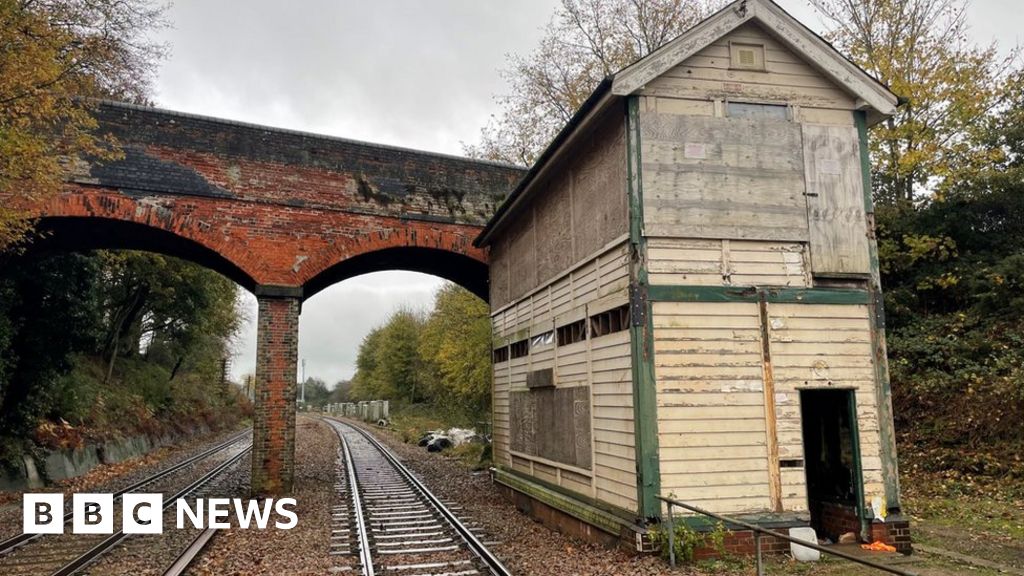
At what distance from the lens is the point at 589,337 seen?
355 inches

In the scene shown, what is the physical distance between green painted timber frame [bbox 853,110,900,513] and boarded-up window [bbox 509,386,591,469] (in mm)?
3530

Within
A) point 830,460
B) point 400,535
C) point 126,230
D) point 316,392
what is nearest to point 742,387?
point 830,460

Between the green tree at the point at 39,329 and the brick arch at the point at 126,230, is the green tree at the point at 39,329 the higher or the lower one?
the lower one

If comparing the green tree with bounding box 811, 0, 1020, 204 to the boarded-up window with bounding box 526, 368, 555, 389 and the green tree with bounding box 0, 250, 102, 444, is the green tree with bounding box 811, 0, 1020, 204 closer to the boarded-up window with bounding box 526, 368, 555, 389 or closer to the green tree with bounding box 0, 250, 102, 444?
the boarded-up window with bounding box 526, 368, 555, 389

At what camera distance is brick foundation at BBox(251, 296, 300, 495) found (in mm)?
12828

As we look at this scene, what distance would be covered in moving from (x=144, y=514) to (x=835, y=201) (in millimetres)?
12236

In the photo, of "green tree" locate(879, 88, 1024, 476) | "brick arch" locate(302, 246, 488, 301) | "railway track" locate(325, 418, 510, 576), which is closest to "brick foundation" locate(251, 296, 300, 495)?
"brick arch" locate(302, 246, 488, 301)

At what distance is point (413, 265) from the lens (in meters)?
17.2

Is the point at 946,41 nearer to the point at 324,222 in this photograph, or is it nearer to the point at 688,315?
the point at 688,315

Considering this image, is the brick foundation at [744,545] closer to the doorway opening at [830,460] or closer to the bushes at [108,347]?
the doorway opening at [830,460]

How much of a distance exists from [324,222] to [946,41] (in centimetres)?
1635

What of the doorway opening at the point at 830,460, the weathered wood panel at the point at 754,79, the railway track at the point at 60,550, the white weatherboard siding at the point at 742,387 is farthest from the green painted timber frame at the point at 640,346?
the railway track at the point at 60,550

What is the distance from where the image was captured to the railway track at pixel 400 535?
7.57 meters

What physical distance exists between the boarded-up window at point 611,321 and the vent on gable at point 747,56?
134 inches
